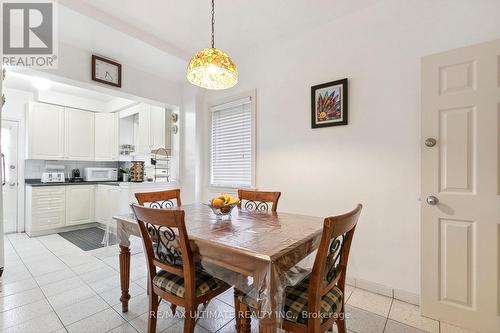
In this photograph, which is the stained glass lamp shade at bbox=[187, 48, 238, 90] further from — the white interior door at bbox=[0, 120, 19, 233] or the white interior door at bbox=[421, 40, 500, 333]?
the white interior door at bbox=[0, 120, 19, 233]

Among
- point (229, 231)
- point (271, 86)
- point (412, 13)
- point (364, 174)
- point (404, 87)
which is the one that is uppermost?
point (412, 13)

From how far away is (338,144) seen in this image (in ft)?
7.83

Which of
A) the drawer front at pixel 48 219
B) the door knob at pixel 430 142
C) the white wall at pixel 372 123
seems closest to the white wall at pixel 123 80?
the white wall at pixel 372 123

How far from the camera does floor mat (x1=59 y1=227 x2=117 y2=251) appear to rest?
140 inches

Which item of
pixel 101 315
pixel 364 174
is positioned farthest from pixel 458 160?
pixel 101 315

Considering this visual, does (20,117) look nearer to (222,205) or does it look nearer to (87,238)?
(87,238)

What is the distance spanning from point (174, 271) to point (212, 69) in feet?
4.63

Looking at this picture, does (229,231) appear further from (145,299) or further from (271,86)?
(271,86)

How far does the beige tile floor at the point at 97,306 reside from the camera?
1693 millimetres

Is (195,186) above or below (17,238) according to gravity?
above

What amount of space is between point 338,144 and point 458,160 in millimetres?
935

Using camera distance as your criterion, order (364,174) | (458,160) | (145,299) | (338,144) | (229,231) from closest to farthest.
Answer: (229,231), (458,160), (145,299), (364,174), (338,144)

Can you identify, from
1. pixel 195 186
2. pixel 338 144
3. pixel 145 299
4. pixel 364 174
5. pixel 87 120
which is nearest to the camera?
pixel 145 299

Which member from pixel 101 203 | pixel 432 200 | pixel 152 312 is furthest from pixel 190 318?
pixel 101 203
